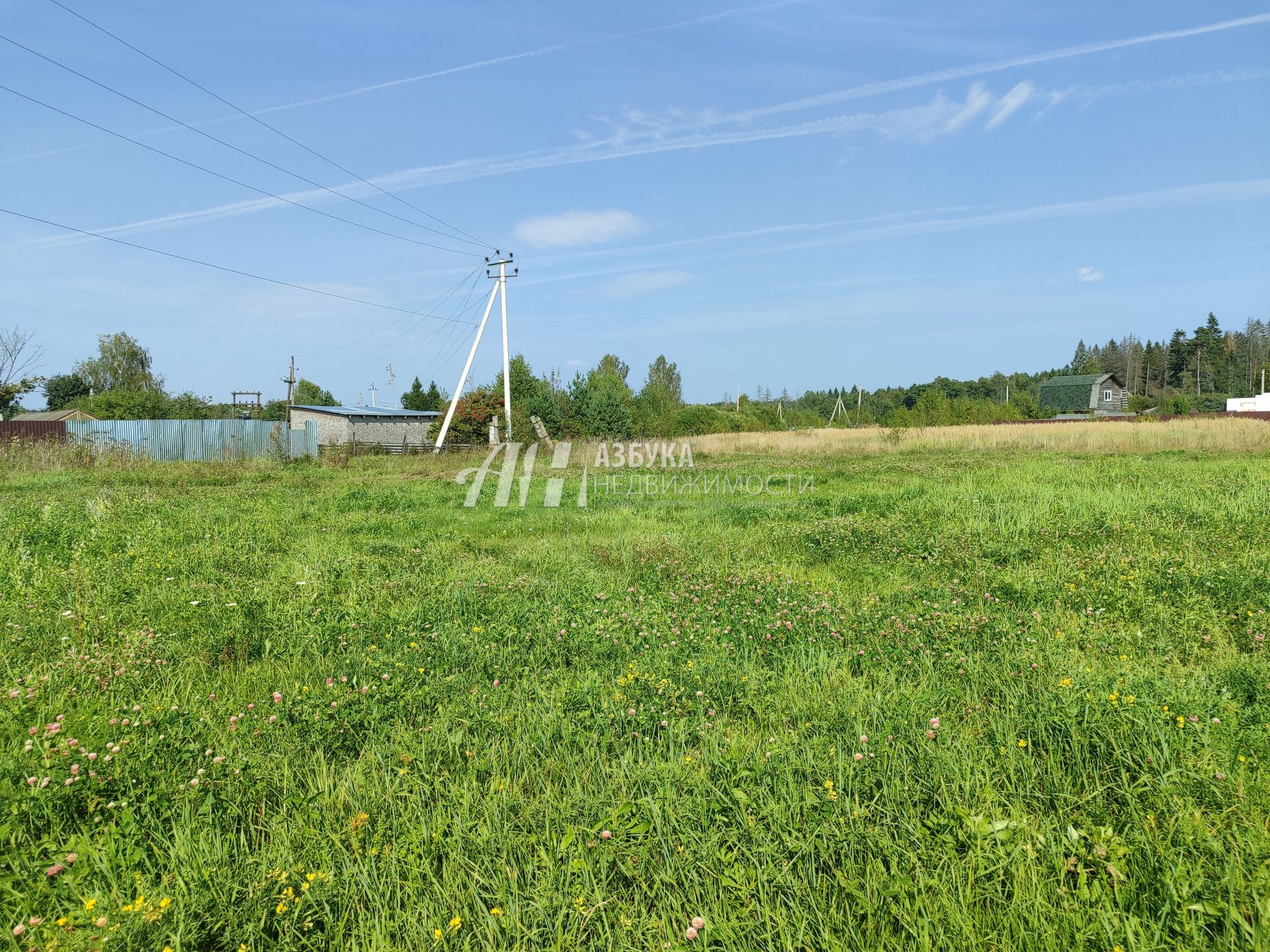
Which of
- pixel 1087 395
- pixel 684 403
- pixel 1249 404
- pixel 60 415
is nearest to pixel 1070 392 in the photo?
pixel 1087 395

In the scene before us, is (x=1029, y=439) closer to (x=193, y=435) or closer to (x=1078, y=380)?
(x=193, y=435)

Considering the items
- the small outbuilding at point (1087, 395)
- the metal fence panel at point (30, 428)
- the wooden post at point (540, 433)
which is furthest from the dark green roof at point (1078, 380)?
the metal fence panel at point (30, 428)

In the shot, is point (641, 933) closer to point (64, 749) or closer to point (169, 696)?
point (64, 749)

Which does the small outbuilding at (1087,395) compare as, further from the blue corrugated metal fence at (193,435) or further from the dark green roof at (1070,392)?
the blue corrugated metal fence at (193,435)

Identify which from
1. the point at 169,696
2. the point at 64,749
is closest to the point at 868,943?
the point at 64,749

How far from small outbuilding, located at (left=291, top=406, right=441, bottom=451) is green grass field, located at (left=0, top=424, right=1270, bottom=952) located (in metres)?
40.1

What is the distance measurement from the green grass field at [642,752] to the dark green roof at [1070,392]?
85.3m

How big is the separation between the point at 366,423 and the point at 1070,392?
77.8m

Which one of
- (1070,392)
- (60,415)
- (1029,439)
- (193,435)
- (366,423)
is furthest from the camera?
(1070,392)

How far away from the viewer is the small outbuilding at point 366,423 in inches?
1775

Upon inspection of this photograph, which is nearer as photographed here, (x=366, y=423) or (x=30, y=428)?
(x=30, y=428)

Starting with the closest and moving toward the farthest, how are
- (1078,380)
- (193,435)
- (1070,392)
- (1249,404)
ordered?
1. (193,435)
2. (1249,404)
3. (1078,380)
4. (1070,392)

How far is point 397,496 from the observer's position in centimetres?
1262

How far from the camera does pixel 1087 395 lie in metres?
78.7
